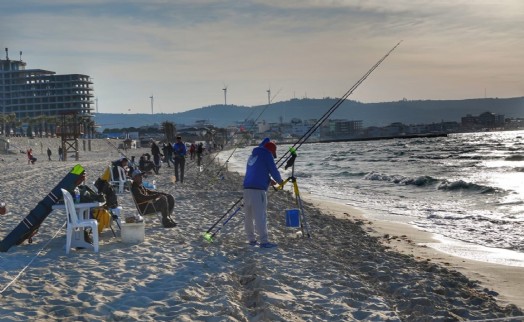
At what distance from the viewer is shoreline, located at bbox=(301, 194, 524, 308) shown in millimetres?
6977

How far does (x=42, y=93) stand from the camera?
13338cm

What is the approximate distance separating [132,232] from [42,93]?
136 m

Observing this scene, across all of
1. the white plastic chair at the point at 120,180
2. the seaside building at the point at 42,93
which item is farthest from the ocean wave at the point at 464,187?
the seaside building at the point at 42,93

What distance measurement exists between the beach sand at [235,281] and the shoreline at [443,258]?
6 centimetres

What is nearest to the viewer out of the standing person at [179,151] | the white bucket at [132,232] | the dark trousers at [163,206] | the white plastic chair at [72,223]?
the white plastic chair at [72,223]

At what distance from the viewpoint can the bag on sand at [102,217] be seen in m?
8.05

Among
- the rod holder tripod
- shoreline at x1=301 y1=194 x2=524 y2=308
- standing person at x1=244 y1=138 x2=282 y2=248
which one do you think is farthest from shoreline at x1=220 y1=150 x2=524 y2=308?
standing person at x1=244 y1=138 x2=282 y2=248

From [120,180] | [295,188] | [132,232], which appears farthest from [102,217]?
[120,180]

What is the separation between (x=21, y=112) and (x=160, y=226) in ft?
451

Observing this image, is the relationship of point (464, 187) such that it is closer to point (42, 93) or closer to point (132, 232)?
point (132, 232)

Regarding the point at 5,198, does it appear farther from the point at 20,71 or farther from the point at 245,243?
the point at 20,71

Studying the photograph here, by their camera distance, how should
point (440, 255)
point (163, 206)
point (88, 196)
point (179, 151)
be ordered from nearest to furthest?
point (88, 196) → point (440, 255) → point (163, 206) → point (179, 151)

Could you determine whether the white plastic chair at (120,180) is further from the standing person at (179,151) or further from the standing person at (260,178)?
the standing person at (260,178)

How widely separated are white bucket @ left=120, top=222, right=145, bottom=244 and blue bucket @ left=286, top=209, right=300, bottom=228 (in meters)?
2.35
